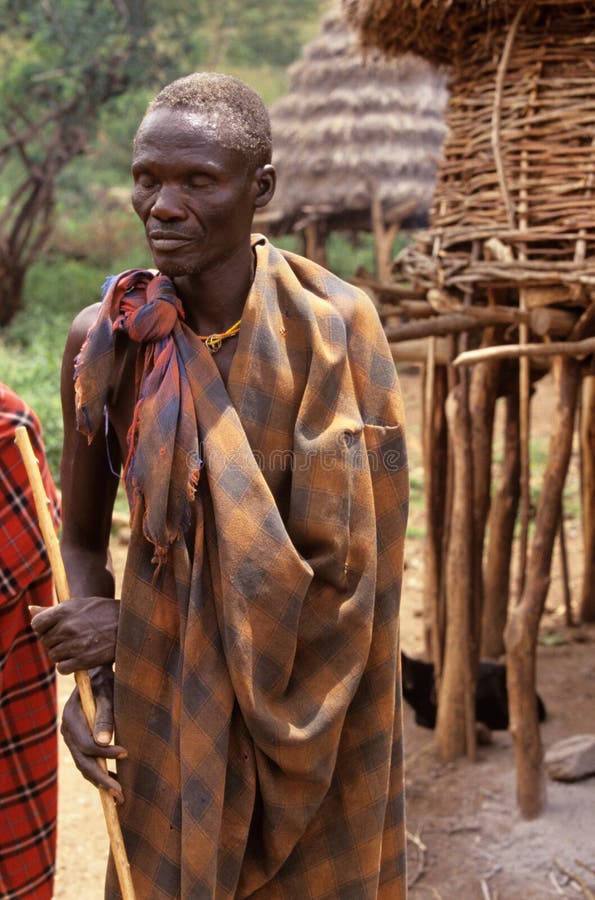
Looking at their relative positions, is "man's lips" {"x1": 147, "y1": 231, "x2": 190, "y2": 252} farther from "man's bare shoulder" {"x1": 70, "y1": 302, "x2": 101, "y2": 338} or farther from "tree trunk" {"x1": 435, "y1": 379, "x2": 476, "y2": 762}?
"tree trunk" {"x1": 435, "y1": 379, "x2": 476, "y2": 762}

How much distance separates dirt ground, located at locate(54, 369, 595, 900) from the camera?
354 cm

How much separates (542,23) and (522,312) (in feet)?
3.58

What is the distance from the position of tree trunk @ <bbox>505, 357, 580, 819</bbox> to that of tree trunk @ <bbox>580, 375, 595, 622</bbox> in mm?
1463

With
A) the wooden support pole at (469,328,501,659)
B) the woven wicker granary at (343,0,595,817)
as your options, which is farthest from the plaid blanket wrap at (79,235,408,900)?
the wooden support pole at (469,328,501,659)

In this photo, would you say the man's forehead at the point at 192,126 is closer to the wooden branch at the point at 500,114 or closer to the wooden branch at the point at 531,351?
the wooden branch at the point at 531,351

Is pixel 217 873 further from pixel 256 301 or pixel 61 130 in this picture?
pixel 61 130

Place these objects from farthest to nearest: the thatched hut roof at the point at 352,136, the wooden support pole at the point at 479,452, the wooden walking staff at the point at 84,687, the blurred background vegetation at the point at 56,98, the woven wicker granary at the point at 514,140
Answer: the thatched hut roof at the point at 352,136 → the blurred background vegetation at the point at 56,98 → the wooden support pole at the point at 479,452 → the woven wicker granary at the point at 514,140 → the wooden walking staff at the point at 84,687

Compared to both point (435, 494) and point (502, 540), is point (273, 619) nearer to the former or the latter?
point (435, 494)

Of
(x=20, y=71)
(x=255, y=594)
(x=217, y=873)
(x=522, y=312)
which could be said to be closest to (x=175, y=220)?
(x=255, y=594)

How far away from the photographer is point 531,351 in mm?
3473

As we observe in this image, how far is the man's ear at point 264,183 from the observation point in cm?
176

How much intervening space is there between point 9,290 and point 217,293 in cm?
1184

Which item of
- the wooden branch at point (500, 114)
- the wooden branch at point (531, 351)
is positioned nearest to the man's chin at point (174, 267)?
the wooden branch at point (531, 351)

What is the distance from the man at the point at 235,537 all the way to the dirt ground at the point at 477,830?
1853 millimetres
